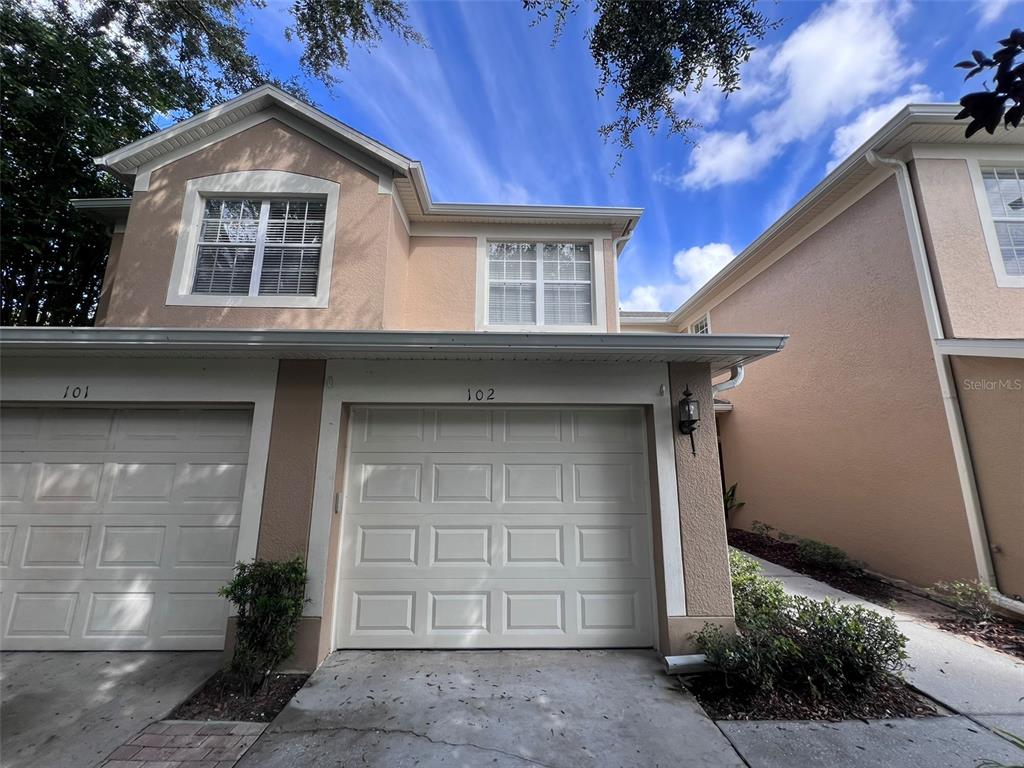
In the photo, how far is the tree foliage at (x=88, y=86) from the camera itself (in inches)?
281

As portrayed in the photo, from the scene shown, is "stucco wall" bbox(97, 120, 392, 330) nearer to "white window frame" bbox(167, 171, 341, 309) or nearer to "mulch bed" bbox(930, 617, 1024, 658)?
"white window frame" bbox(167, 171, 341, 309)

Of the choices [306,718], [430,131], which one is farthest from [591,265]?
[306,718]

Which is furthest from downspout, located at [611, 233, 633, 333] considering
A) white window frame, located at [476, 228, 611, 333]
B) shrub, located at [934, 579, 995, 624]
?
shrub, located at [934, 579, 995, 624]

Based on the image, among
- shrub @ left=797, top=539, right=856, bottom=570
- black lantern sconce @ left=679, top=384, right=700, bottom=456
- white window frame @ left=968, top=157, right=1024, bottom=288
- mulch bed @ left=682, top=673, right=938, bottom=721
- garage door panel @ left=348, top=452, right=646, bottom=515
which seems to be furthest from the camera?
shrub @ left=797, top=539, right=856, bottom=570

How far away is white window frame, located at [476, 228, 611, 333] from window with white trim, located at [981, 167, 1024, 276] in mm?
5238

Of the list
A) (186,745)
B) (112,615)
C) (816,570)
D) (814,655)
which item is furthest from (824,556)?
(112,615)

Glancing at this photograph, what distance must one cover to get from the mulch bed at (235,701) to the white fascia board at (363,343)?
2905 mm

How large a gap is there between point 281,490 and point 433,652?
217 cm

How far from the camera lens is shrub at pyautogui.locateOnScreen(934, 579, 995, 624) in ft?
15.9

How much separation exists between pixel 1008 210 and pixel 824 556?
18.4 feet

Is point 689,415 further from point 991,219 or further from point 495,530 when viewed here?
point 991,219

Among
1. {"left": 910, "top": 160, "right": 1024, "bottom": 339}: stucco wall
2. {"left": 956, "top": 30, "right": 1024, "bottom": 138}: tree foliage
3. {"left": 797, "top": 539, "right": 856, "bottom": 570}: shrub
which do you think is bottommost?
{"left": 797, "top": 539, "right": 856, "bottom": 570}: shrub

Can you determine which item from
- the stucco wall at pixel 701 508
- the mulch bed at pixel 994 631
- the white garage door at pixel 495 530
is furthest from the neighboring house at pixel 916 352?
the white garage door at pixel 495 530

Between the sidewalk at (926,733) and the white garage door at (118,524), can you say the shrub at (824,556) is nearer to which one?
the sidewalk at (926,733)
